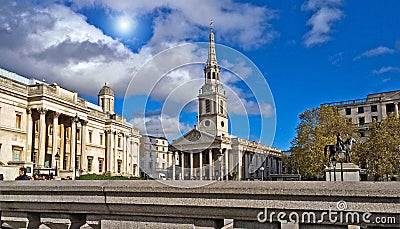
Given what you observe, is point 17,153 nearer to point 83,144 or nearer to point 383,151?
point 83,144

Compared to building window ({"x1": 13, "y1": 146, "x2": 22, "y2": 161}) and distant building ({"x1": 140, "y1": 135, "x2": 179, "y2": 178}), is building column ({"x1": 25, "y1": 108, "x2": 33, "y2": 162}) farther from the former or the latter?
distant building ({"x1": 140, "y1": 135, "x2": 179, "y2": 178})

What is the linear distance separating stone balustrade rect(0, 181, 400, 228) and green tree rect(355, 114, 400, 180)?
5836cm

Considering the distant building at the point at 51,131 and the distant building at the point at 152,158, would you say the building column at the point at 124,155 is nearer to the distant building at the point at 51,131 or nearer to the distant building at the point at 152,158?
the distant building at the point at 51,131

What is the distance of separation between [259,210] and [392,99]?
101 meters

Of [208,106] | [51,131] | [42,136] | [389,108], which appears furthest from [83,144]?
[389,108]

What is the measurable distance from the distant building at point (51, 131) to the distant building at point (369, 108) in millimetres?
58218

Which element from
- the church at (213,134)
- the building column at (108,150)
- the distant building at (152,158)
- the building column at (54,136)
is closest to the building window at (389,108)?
the building column at (108,150)

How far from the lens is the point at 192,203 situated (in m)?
4.92

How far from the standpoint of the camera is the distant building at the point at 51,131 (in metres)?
52.9

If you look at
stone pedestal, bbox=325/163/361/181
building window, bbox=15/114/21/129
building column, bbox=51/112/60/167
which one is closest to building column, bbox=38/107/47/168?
building column, bbox=51/112/60/167

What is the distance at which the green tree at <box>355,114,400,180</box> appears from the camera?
57.2 meters

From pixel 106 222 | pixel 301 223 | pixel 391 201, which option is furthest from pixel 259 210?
pixel 106 222

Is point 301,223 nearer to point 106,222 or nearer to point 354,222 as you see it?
point 354,222

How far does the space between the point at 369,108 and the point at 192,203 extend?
103467 millimetres
